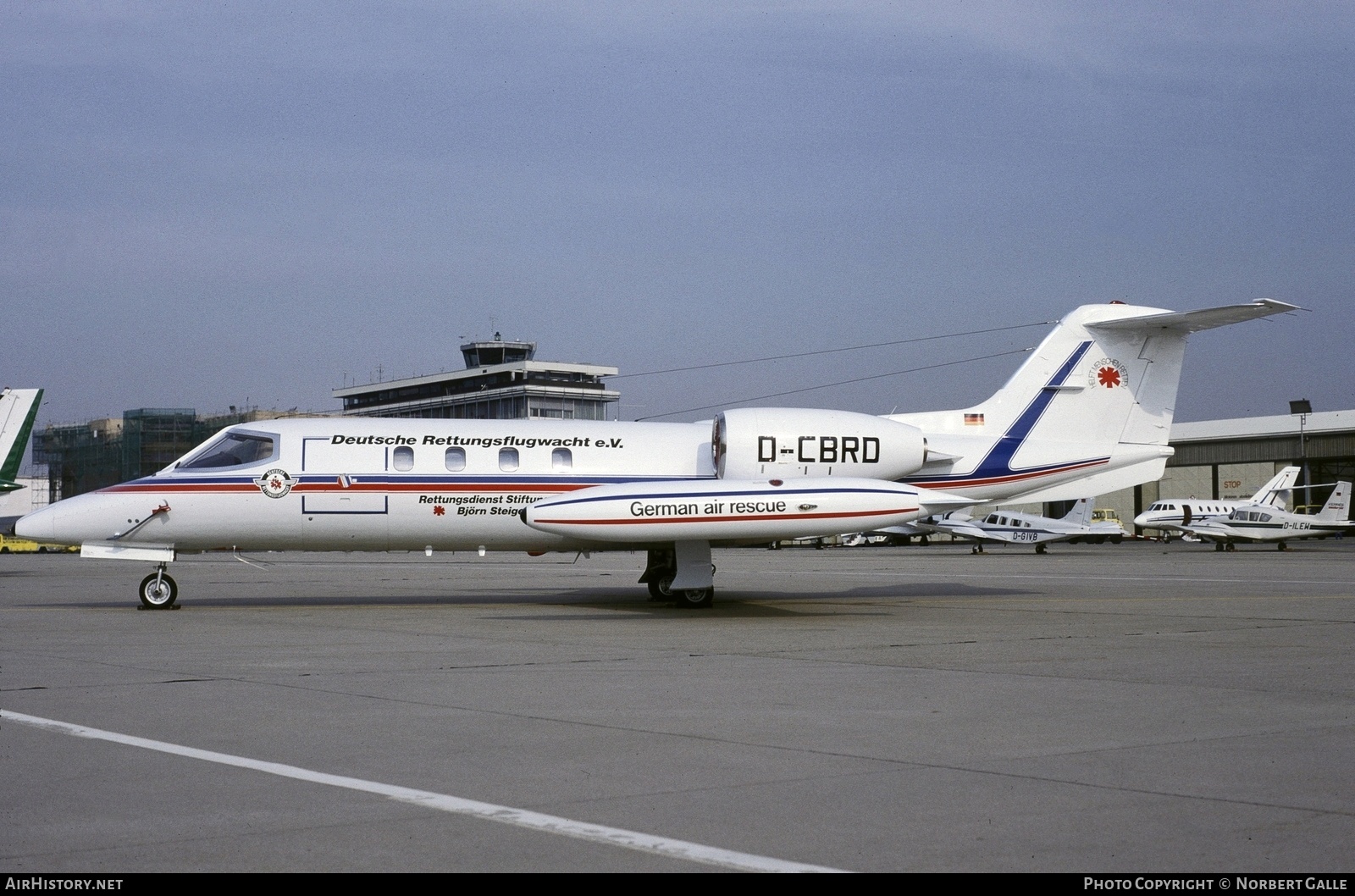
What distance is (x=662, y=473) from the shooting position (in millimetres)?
19531

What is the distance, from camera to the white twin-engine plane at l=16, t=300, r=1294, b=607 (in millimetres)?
17219

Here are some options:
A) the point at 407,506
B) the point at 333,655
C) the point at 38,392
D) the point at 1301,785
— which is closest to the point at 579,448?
the point at 407,506

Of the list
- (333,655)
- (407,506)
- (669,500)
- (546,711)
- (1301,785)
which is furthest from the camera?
(407,506)

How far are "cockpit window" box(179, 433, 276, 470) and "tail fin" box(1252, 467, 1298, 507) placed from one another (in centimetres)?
4946

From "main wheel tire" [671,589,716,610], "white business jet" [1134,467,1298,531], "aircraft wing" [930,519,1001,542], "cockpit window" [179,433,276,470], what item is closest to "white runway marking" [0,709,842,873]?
"cockpit window" [179,433,276,470]

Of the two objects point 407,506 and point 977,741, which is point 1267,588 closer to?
point 407,506

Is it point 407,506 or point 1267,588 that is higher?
point 407,506

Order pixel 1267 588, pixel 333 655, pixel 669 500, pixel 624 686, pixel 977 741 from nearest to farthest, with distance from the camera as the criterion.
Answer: pixel 977 741 < pixel 624 686 < pixel 333 655 < pixel 669 500 < pixel 1267 588

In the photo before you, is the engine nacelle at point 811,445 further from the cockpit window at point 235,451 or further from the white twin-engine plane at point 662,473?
the cockpit window at point 235,451

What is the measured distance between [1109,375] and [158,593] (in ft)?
50.3

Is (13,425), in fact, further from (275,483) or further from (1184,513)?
(1184,513)

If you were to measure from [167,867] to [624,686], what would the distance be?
538 cm

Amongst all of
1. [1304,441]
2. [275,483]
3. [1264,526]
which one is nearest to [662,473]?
[275,483]

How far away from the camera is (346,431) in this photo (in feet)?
62.2
